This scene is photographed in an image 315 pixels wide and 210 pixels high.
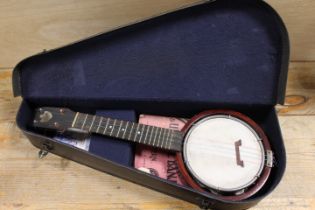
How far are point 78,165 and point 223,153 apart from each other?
336 mm

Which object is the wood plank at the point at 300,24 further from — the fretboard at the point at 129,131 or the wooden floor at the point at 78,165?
the fretboard at the point at 129,131

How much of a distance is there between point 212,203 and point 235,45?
1.09 feet

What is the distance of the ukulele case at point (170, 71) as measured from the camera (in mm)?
712

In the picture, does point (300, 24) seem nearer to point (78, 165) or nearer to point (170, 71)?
point (170, 71)

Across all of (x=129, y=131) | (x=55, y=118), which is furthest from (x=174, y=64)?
(x=55, y=118)

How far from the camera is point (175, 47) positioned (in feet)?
2.41

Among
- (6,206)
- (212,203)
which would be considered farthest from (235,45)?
(6,206)

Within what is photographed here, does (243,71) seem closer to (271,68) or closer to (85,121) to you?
(271,68)

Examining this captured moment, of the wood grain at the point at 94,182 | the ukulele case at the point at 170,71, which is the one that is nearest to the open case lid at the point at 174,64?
the ukulele case at the point at 170,71

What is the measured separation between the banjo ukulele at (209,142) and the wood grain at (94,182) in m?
0.09

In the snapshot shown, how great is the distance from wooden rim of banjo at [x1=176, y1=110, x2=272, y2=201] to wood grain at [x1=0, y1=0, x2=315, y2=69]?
0.25m

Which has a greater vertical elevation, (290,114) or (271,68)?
(271,68)

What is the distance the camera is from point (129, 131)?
73 centimetres

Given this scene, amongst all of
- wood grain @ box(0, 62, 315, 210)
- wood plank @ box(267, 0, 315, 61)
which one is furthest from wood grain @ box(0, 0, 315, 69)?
wood grain @ box(0, 62, 315, 210)
